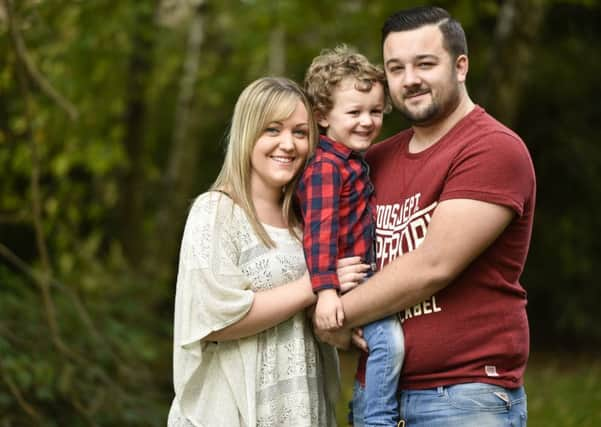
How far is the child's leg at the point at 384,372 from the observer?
2.58m

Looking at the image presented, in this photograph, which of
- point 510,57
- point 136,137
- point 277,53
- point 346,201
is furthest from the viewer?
point 277,53

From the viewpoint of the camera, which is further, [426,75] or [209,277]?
[209,277]

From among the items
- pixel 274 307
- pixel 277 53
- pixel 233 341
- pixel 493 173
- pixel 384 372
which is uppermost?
pixel 277 53

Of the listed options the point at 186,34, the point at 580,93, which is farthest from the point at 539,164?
the point at 186,34

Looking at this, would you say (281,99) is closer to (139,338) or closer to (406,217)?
(406,217)

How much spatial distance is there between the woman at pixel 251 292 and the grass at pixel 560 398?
254 centimetres

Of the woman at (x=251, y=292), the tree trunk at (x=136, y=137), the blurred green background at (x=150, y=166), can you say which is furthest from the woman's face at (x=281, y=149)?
the tree trunk at (x=136, y=137)

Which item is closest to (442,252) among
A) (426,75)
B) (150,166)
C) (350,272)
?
(350,272)

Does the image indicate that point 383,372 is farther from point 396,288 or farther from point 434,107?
point 434,107

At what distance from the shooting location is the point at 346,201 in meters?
2.82

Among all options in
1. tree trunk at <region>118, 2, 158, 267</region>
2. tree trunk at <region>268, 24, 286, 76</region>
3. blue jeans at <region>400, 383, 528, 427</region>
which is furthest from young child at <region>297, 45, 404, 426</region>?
tree trunk at <region>268, 24, 286, 76</region>

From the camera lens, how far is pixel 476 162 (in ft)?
8.05

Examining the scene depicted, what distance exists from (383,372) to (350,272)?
13.8 inches

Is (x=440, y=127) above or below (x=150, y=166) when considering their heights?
below
